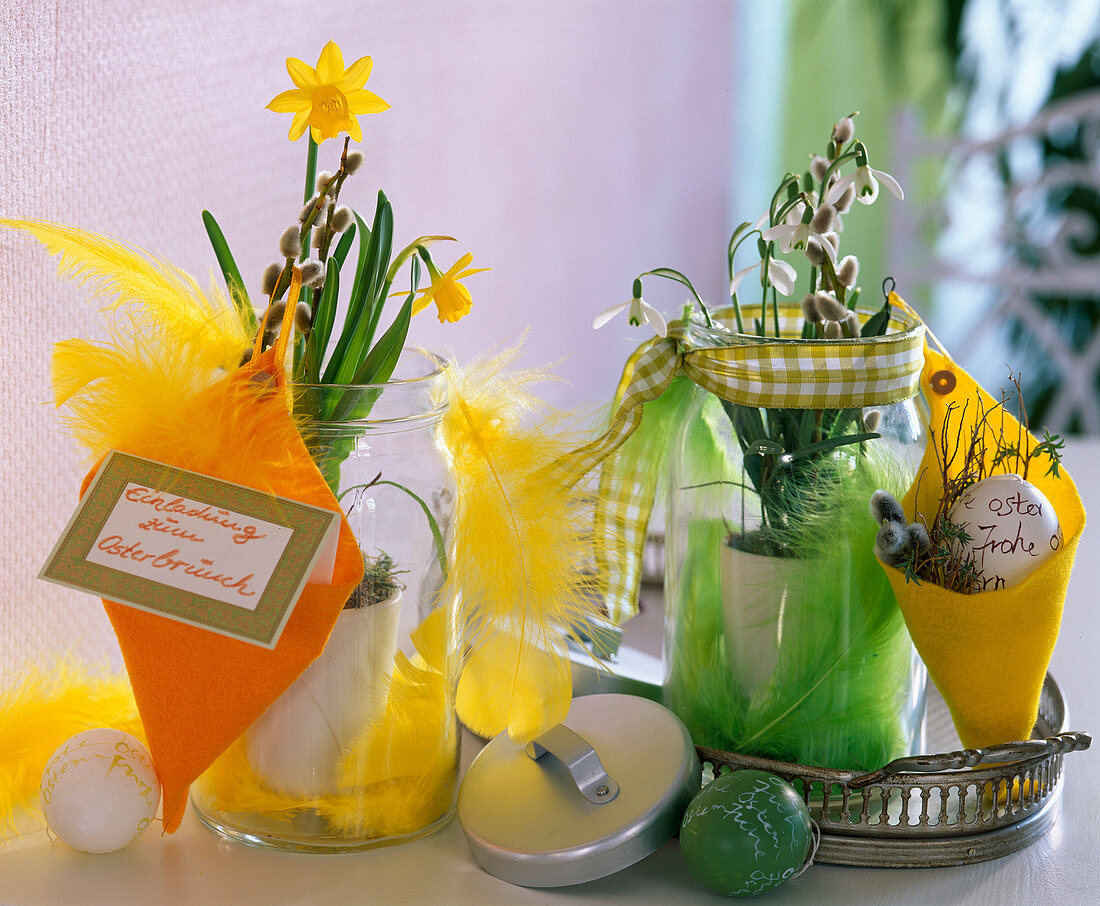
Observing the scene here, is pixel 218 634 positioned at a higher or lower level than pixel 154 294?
lower

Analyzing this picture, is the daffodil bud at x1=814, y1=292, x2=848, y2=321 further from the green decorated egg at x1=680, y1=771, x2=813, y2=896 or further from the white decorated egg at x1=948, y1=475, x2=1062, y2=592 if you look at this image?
the green decorated egg at x1=680, y1=771, x2=813, y2=896

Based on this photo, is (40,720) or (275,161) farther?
(275,161)

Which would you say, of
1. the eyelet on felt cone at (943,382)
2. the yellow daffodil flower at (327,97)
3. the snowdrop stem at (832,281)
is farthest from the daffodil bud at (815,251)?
the yellow daffodil flower at (327,97)

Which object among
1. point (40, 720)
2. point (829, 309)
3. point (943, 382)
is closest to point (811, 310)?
point (829, 309)

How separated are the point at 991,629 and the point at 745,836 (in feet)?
0.53

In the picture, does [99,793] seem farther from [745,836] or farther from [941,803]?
[941,803]

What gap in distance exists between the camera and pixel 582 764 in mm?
516

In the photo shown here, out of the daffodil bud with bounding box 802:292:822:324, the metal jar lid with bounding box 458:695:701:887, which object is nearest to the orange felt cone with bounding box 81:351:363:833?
the metal jar lid with bounding box 458:695:701:887

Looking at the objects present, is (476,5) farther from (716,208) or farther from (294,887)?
(716,208)

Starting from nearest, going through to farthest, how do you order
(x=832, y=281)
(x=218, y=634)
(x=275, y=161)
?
(x=218, y=634), (x=832, y=281), (x=275, y=161)

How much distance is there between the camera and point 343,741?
51cm

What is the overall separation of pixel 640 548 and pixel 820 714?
0.16 metres

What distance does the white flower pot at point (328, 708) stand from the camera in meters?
0.50

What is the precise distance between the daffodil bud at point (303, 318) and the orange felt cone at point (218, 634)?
0.08 feet
